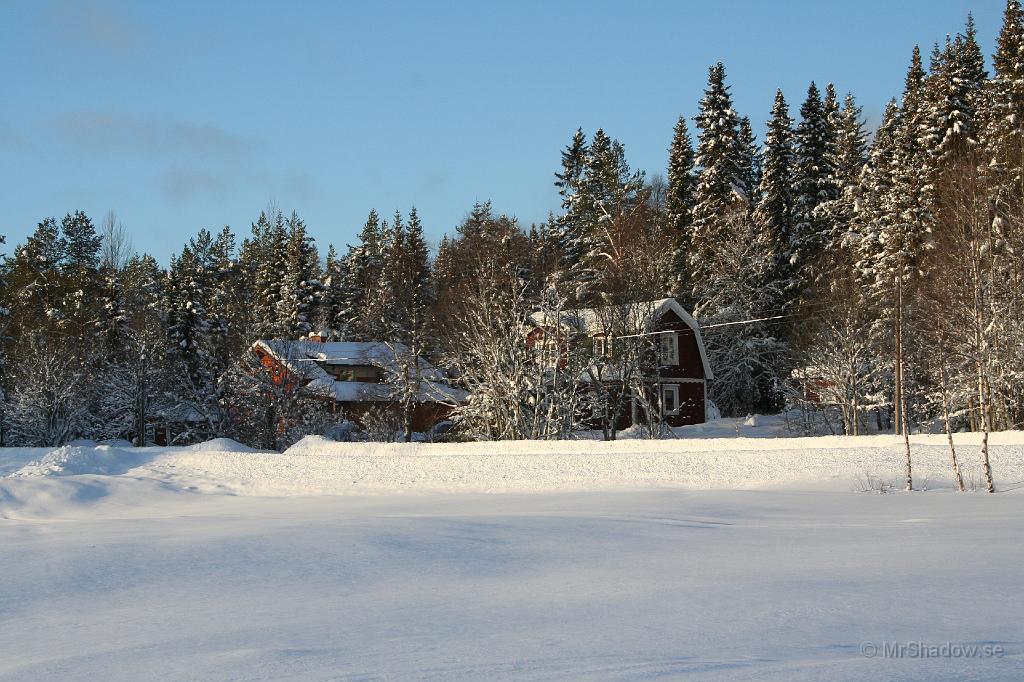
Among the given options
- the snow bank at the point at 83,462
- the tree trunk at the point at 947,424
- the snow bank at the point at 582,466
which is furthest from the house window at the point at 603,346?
the snow bank at the point at 83,462

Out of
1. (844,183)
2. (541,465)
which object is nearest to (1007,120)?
(844,183)

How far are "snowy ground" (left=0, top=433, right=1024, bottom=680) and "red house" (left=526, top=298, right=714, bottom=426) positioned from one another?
15586mm

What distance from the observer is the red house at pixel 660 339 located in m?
31.9

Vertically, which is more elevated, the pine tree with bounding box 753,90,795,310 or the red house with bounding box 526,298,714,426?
the pine tree with bounding box 753,90,795,310

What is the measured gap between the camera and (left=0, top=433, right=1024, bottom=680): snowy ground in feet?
16.9

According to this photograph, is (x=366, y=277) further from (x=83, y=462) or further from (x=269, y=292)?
(x=83, y=462)

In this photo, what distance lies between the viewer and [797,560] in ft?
28.3

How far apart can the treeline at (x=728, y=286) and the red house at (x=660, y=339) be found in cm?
113

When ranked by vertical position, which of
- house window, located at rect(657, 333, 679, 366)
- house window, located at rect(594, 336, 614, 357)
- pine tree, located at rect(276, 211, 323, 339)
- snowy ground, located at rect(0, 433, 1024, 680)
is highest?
pine tree, located at rect(276, 211, 323, 339)

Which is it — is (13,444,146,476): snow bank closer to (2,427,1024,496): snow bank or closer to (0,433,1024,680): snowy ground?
(2,427,1024,496): snow bank

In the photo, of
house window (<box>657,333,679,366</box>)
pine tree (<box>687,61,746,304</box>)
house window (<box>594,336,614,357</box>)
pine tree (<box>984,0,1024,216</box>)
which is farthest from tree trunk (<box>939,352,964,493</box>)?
pine tree (<box>687,61,746,304</box>)

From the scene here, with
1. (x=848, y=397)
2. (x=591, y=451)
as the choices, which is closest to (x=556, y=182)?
(x=848, y=397)

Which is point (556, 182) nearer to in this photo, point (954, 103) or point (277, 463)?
point (954, 103)

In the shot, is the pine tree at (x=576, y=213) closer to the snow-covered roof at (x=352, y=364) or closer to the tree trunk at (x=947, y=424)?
the snow-covered roof at (x=352, y=364)
